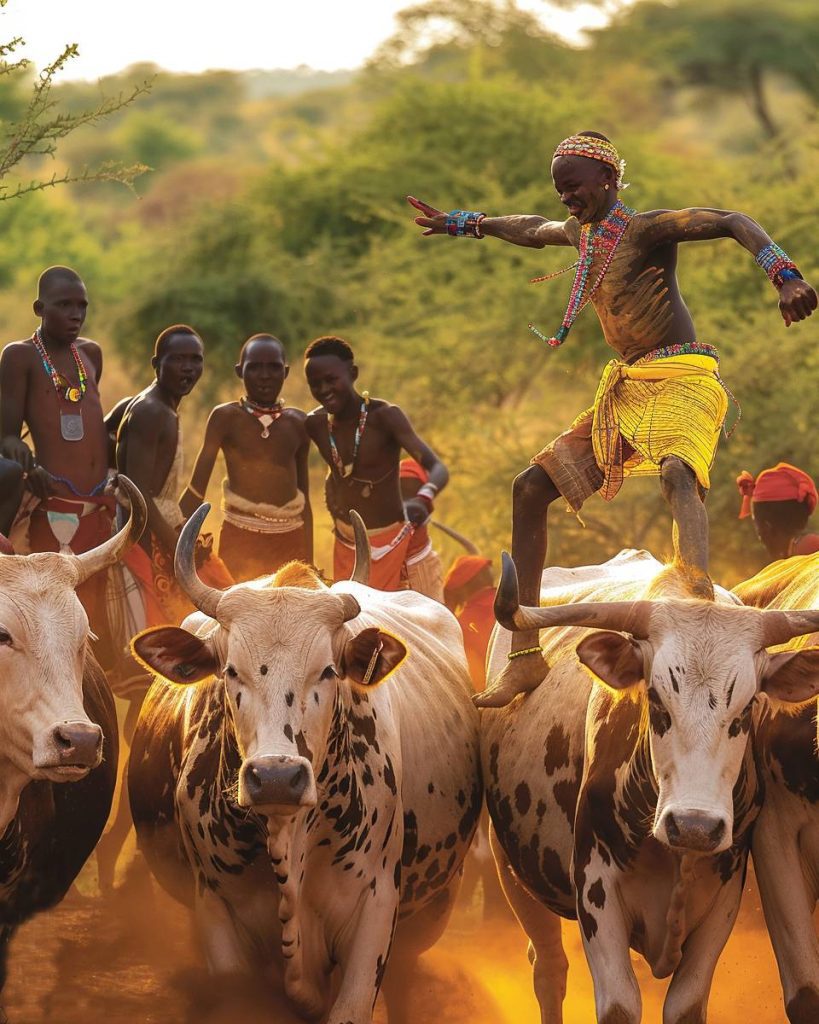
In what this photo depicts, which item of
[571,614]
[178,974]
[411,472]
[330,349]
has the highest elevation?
[571,614]

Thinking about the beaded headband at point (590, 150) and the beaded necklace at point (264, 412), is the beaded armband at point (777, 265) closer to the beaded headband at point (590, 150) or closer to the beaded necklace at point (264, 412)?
the beaded headband at point (590, 150)

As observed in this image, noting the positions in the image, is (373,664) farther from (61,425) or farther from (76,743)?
(61,425)

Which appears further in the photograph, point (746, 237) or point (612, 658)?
point (746, 237)

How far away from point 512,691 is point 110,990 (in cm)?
229

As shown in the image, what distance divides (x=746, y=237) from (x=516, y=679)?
75.3 inches

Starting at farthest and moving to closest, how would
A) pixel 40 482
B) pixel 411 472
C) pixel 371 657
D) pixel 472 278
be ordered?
pixel 472 278 → pixel 411 472 → pixel 40 482 → pixel 371 657

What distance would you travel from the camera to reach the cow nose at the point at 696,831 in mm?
5328

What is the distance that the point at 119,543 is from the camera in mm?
6543

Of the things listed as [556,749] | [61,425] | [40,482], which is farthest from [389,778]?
[61,425]

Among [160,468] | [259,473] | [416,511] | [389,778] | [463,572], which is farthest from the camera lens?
[463,572]

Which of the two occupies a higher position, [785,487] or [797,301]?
[797,301]

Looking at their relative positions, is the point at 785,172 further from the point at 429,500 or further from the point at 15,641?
the point at 15,641

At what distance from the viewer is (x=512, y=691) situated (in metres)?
6.89

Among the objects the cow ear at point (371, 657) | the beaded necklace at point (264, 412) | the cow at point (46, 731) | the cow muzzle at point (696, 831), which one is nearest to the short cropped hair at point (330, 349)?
the beaded necklace at point (264, 412)
